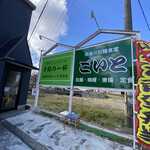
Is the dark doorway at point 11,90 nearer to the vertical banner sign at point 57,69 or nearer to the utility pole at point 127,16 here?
the vertical banner sign at point 57,69

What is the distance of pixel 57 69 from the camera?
393 centimetres

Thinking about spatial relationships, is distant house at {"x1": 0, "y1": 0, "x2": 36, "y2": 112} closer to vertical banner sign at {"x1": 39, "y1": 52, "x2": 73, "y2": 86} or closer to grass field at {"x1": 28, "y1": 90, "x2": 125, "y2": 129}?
vertical banner sign at {"x1": 39, "y1": 52, "x2": 73, "y2": 86}

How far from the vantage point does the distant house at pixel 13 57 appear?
4.02 m

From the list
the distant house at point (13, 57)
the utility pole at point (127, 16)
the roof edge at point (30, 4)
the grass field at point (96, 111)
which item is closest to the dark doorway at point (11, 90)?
the distant house at point (13, 57)

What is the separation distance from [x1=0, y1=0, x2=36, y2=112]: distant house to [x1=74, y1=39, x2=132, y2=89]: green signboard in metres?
3.06

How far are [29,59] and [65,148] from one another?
4978 millimetres

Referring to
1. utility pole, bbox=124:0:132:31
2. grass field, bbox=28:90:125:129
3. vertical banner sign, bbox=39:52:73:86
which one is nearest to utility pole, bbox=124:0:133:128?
utility pole, bbox=124:0:132:31

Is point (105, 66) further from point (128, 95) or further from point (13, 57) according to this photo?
point (13, 57)

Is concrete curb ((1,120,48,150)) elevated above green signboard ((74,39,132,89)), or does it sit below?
below

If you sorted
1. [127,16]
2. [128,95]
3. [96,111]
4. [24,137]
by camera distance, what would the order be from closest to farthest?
[24,137] → [128,95] → [127,16] → [96,111]

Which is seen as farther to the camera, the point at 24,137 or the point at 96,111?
the point at 96,111

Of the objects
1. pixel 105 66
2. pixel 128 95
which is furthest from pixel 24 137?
pixel 128 95

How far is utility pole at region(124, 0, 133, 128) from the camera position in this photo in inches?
131

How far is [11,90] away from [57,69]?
2.85m
